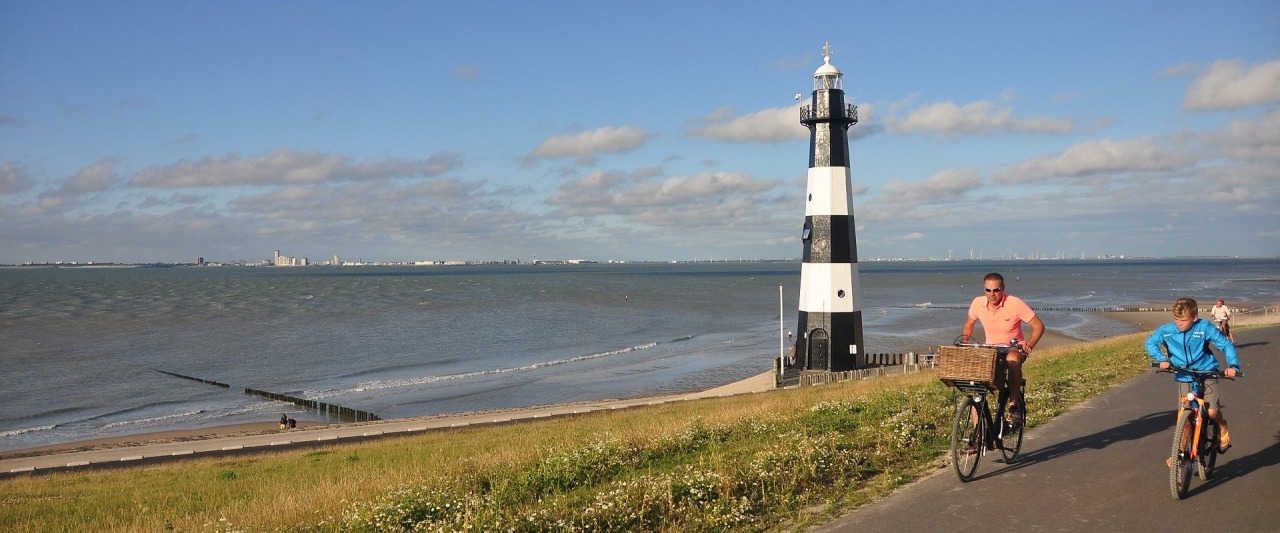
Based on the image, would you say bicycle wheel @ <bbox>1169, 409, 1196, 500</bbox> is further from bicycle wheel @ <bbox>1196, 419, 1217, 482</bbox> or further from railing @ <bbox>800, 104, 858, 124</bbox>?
railing @ <bbox>800, 104, 858, 124</bbox>

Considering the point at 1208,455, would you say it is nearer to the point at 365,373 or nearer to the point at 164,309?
the point at 365,373

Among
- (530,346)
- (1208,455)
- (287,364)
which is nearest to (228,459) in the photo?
(1208,455)

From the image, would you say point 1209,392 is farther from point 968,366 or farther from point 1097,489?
point 968,366

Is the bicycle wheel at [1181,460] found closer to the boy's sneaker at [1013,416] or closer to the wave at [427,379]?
the boy's sneaker at [1013,416]

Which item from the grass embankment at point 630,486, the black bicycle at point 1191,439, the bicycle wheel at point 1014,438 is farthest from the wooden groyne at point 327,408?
the black bicycle at point 1191,439

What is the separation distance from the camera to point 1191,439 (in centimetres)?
706

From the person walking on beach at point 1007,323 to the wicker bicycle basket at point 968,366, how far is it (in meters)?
0.53

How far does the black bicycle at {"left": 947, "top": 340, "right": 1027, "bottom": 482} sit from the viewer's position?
7609mm

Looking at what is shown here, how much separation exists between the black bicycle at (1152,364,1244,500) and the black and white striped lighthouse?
724 inches

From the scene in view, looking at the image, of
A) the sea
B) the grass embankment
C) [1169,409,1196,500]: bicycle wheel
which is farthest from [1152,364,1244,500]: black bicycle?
the sea

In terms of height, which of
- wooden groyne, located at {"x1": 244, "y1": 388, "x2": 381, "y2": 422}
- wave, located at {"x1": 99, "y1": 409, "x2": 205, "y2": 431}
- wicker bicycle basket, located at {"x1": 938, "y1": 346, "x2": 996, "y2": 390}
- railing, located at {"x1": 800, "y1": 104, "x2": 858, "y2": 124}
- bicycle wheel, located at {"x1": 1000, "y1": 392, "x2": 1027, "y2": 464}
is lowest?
wave, located at {"x1": 99, "y1": 409, "x2": 205, "y2": 431}

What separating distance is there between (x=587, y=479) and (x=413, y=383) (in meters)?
32.6

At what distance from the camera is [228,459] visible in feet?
64.1

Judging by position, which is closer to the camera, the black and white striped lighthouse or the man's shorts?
the man's shorts
